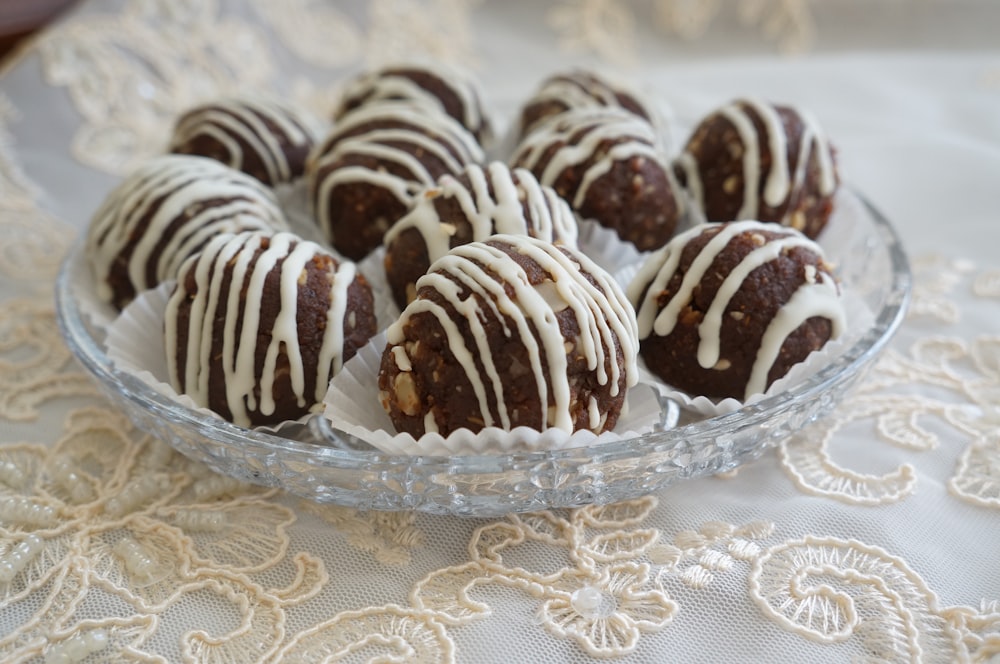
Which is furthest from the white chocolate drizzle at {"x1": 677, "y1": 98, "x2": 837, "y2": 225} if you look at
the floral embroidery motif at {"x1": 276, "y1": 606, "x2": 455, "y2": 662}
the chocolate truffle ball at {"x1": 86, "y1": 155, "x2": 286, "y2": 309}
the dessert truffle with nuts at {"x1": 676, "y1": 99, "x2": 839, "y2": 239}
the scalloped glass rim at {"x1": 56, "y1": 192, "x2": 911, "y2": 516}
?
the floral embroidery motif at {"x1": 276, "y1": 606, "x2": 455, "y2": 662}

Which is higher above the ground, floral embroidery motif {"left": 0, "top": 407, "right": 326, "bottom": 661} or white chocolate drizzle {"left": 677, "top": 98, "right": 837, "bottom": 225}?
white chocolate drizzle {"left": 677, "top": 98, "right": 837, "bottom": 225}

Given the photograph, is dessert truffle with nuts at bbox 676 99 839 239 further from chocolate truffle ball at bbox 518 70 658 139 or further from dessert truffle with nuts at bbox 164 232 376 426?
dessert truffle with nuts at bbox 164 232 376 426

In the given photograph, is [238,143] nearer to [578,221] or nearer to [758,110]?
[578,221]

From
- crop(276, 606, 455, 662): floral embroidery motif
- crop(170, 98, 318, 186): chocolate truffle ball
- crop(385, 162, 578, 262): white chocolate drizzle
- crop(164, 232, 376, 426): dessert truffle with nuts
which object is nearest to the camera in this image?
crop(276, 606, 455, 662): floral embroidery motif

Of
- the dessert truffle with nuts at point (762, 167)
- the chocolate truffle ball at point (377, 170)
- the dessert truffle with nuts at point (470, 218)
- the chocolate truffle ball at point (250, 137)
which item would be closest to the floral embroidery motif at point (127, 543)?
the dessert truffle with nuts at point (470, 218)

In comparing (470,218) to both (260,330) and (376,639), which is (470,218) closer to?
(260,330)

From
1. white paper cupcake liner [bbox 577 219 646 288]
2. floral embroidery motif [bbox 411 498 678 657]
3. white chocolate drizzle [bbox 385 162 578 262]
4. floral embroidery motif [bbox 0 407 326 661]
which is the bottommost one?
floral embroidery motif [bbox 0 407 326 661]
